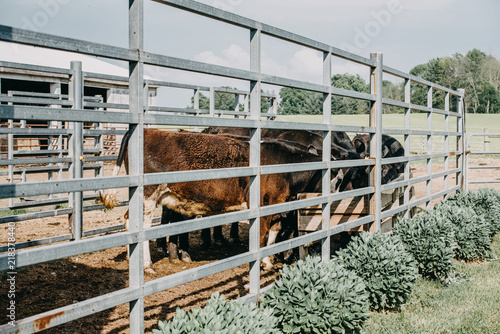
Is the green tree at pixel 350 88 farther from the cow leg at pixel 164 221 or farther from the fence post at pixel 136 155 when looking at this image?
the fence post at pixel 136 155

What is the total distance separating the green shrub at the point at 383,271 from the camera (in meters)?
4.43

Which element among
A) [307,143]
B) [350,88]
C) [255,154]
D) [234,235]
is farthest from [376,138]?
[350,88]

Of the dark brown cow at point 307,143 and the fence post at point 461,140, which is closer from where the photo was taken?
the dark brown cow at point 307,143

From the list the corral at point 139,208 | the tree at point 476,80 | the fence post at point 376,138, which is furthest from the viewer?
the tree at point 476,80

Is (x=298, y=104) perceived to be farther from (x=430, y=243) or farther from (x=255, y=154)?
(x=255, y=154)

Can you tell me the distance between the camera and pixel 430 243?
5.56m

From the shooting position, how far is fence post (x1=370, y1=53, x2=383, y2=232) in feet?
18.2

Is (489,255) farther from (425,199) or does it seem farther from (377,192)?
(377,192)

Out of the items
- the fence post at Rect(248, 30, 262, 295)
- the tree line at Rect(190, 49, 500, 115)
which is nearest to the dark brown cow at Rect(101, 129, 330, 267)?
the fence post at Rect(248, 30, 262, 295)

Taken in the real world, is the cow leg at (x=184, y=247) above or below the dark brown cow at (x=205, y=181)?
below

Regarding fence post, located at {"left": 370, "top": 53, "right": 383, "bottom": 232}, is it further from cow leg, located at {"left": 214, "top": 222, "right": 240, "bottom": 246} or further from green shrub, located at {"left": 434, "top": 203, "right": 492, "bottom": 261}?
cow leg, located at {"left": 214, "top": 222, "right": 240, "bottom": 246}

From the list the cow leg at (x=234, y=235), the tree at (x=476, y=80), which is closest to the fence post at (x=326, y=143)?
the cow leg at (x=234, y=235)

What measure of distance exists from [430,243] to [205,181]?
2.88 metres

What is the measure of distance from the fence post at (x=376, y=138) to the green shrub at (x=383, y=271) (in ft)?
2.90
